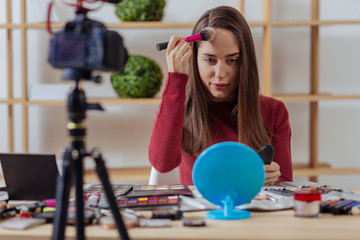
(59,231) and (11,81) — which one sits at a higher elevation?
(11,81)

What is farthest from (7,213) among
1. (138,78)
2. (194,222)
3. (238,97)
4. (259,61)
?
(259,61)

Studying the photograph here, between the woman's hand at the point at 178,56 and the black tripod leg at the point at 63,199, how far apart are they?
2.49 ft

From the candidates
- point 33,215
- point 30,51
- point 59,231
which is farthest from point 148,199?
point 30,51

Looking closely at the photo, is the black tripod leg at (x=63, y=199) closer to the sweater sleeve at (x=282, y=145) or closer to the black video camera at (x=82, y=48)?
the black video camera at (x=82, y=48)

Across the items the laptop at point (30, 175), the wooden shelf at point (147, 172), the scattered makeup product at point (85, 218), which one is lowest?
the wooden shelf at point (147, 172)

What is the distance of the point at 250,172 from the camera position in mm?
998

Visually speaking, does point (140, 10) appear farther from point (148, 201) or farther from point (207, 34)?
point (148, 201)

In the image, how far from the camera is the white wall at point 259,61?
2.83 m

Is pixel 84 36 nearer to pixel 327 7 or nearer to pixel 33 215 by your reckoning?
pixel 33 215

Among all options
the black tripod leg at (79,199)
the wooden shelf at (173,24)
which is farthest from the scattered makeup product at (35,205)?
the wooden shelf at (173,24)

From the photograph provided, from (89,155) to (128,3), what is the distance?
1.79 metres

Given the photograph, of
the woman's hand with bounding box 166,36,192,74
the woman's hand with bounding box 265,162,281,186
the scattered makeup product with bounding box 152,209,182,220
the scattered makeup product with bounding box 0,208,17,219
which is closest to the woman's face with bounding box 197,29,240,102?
the woman's hand with bounding box 166,36,192,74

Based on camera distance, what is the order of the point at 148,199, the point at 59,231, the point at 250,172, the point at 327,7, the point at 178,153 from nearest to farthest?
1. the point at 59,231
2. the point at 250,172
3. the point at 148,199
4. the point at 178,153
5. the point at 327,7

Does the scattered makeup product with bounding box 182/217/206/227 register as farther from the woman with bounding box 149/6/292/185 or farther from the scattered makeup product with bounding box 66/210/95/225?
the woman with bounding box 149/6/292/185
